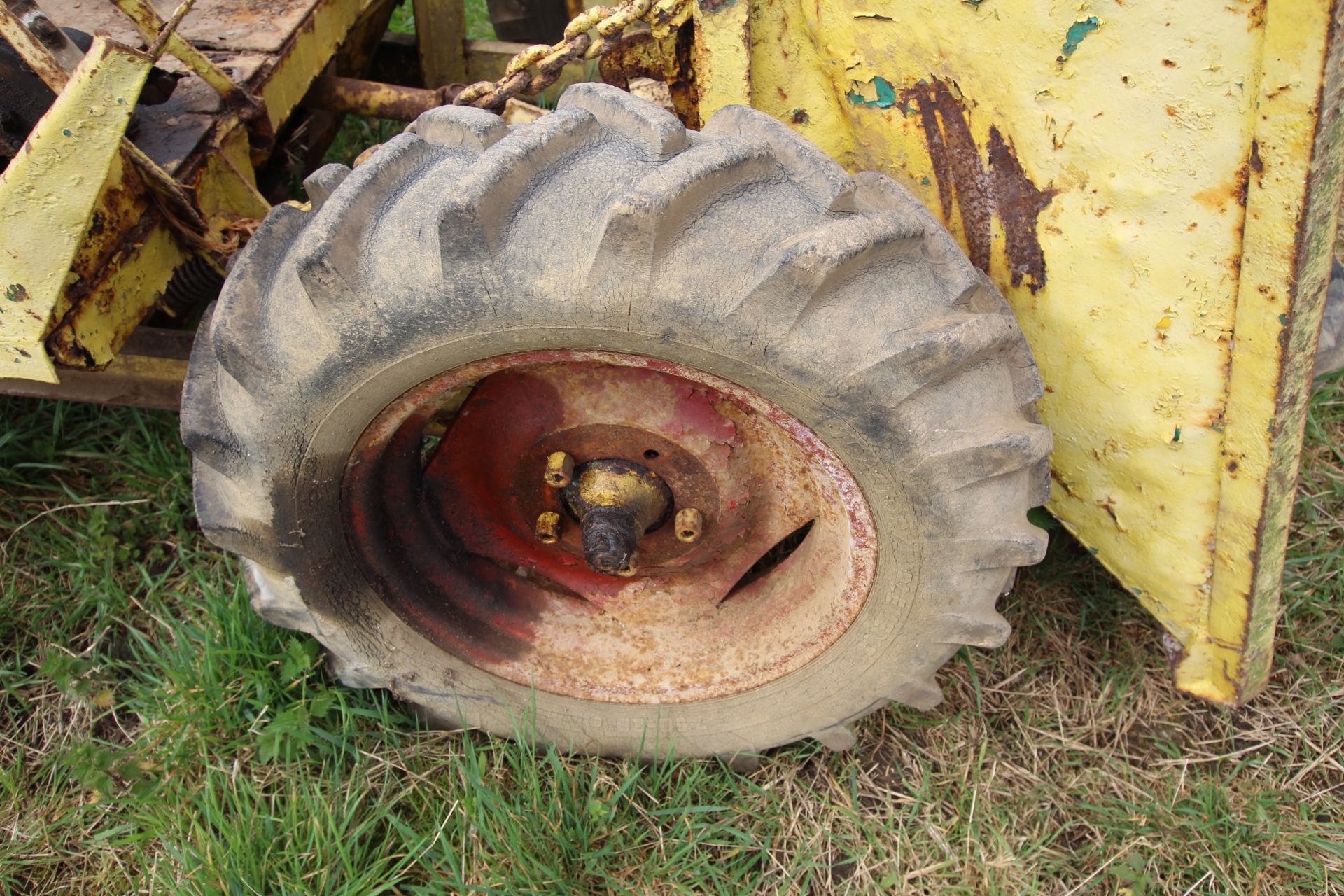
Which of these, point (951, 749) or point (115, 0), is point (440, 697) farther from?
point (115, 0)

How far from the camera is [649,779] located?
1.95 m

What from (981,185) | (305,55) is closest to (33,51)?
(305,55)

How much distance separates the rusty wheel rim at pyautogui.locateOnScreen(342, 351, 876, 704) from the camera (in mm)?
1789

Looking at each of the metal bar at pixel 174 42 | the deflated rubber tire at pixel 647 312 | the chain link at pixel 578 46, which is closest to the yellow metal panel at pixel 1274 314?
the deflated rubber tire at pixel 647 312

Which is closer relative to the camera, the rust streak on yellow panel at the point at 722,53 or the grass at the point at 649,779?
the rust streak on yellow panel at the point at 722,53

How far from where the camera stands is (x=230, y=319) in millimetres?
1453

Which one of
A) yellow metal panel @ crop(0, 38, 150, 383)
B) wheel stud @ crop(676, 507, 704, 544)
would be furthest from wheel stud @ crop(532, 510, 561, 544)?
yellow metal panel @ crop(0, 38, 150, 383)

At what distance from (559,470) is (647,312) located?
1.84 ft

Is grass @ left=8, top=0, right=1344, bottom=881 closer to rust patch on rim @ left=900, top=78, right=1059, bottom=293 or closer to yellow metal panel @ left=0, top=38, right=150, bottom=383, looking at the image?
yellow metal panel @ left=0, top=38, right=150, bottom=383

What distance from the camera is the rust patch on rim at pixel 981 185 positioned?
4.90 feet

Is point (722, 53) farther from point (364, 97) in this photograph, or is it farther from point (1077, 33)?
point (364, 97)

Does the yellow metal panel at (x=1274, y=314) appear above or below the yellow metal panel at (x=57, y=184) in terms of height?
below

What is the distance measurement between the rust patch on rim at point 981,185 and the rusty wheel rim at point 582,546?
1.49ft

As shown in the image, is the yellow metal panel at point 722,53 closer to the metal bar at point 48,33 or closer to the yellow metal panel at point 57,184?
the yellow metal panel at point 57,184
